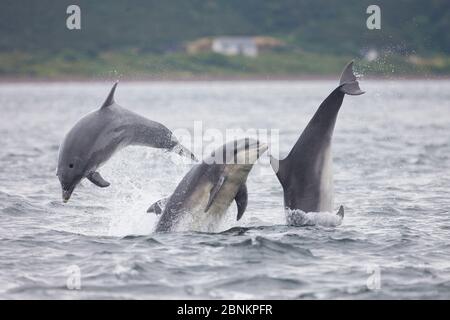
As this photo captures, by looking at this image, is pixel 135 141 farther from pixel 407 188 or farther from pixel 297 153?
pixel 407 188

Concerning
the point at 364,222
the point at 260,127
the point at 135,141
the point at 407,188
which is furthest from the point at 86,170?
the point at 260,127

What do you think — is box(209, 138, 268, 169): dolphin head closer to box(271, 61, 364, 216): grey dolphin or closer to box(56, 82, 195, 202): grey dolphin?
box(271, 61, 364, 216): grey dolphin

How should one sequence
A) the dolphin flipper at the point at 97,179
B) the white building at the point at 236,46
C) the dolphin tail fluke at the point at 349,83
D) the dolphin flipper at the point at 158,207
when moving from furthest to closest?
the white building at the point at 236,46
the dolphin flipper at the point at 158,207
the dolphin flipper at the point at 97,179
the dolphin tail fluke at the point at 349,83

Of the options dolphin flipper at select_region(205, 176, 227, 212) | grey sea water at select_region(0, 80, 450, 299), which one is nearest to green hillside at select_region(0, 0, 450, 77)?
grey sea water at select_region(0, 80, 450, 299)

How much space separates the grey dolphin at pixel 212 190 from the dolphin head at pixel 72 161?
147cm

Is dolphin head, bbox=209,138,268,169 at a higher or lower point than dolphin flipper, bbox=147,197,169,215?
higher

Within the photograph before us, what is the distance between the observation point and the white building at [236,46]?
144875mm

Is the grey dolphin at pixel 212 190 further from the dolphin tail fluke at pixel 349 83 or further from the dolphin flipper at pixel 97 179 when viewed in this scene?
the dolphin tail fluke at pixel 349 83

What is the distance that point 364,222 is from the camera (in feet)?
54.1

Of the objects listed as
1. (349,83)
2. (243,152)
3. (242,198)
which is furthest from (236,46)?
(243,152)

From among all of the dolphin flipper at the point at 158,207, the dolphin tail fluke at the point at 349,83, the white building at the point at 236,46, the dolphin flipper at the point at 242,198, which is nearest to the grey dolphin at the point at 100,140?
the dolphin flipper at the point at 158,207

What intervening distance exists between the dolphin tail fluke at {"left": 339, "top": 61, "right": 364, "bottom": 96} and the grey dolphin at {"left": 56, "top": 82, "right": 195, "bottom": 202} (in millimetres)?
2904

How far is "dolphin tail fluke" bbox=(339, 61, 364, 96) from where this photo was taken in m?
14.8

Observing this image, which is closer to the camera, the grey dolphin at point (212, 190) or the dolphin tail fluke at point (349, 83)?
the grey dolphin at point (212, 190)
